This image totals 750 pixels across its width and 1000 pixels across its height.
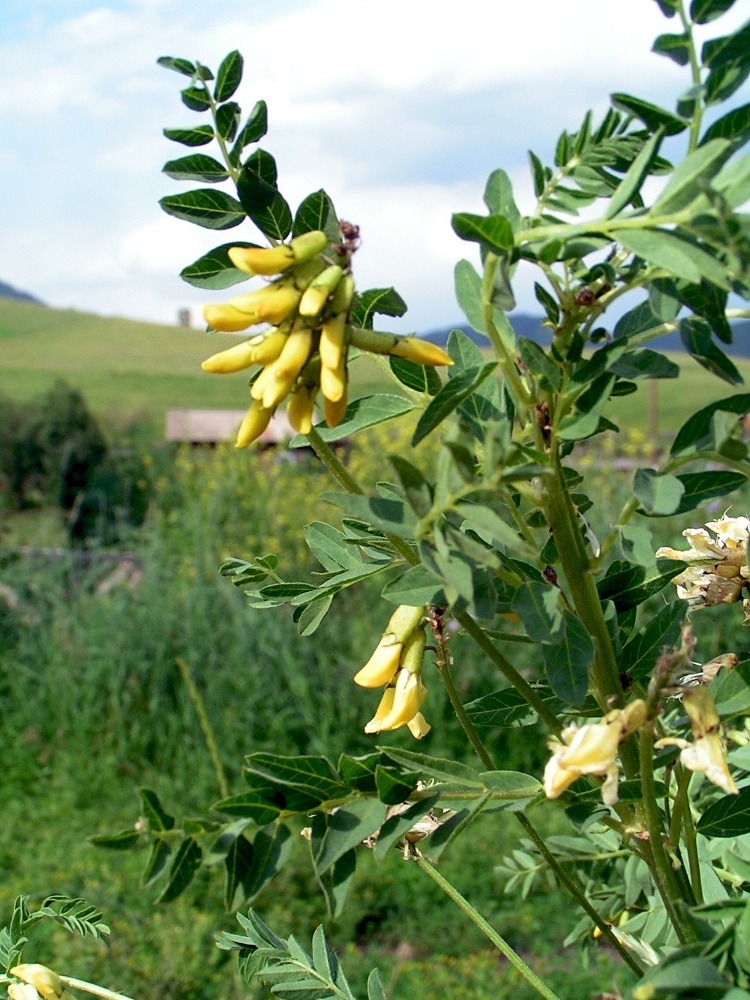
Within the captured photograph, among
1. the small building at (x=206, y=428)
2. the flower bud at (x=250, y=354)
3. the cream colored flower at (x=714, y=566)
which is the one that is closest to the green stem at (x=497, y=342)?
the flower bud at (x=250, y=354)

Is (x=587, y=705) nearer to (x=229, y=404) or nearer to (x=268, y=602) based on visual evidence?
(x=268, y=602)

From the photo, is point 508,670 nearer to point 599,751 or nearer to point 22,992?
point 599,751

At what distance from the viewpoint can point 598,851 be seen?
95 cm

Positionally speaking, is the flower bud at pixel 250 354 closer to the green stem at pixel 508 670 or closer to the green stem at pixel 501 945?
the green stem at pixel 508 670

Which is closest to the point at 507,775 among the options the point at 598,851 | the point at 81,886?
the point at 598,851

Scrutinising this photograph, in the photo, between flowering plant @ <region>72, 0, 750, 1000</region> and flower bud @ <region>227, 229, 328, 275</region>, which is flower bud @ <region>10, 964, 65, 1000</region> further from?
flower bud @ <region>227, 229, 328, 275</region>

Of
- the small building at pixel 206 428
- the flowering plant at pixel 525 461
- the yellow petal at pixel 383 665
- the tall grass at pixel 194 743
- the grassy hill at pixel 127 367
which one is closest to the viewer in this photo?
the flowering plant at pixel 525 461

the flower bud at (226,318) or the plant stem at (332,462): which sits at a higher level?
the flower bud at (226,318)

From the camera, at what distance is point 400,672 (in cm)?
60

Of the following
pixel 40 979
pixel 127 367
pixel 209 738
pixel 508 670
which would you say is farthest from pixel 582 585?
pixel 127 367

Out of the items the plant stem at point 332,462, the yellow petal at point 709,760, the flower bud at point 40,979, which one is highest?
the plant stem at point 332,462

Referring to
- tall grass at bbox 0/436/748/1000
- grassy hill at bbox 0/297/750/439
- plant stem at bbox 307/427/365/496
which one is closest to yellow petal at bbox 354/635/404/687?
plant stem at bbox 307/427/365/496

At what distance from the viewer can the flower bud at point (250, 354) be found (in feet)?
1.52

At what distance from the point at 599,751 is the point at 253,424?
23cm
